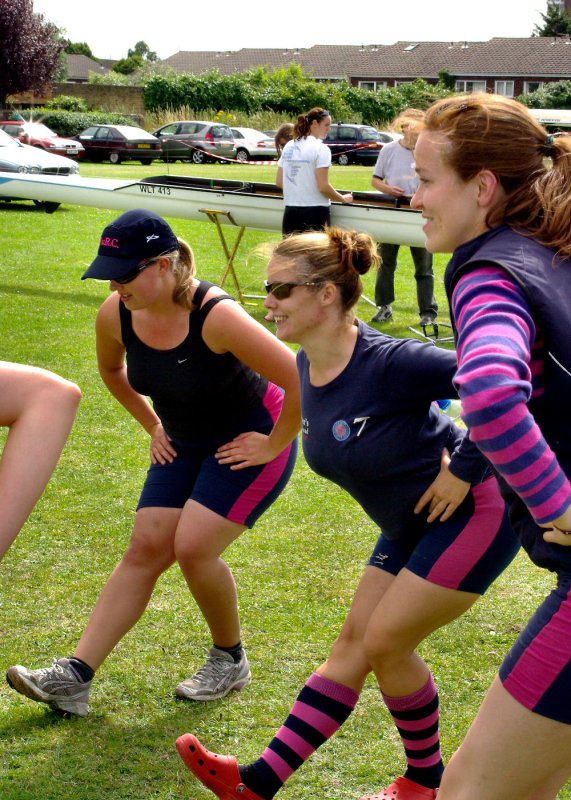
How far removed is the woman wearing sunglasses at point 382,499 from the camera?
274 cm

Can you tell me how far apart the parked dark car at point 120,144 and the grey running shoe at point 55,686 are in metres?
32.0

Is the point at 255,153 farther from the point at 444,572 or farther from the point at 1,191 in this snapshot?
the point at 444,572

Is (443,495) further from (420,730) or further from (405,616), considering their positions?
(420,730)

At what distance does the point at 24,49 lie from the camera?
157ft

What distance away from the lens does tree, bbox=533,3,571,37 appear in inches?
3223

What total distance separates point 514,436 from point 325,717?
5.13 feet

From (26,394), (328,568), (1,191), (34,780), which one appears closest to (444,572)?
(26,394)

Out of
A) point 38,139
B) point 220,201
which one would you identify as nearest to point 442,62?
point 38,139

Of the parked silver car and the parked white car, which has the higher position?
the parked white car

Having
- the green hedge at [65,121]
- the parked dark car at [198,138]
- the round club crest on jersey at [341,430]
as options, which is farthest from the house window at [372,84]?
the round club crest on jersey at [341,430]

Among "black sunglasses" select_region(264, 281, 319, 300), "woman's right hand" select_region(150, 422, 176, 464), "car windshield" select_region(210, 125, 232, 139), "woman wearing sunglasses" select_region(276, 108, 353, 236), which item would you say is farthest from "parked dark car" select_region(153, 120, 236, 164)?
"black sunglasses" select_region(264, 281, 319, 300)

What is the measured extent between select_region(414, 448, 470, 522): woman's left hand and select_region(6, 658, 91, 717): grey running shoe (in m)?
1.59

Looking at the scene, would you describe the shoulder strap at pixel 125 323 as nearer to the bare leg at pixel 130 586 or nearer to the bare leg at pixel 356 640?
the bare leg at pixel 130 586

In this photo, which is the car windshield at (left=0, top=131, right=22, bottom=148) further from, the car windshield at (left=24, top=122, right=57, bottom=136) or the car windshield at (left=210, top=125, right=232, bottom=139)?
the car windshield at (left=210, top=125, right=232, bottom=139)
